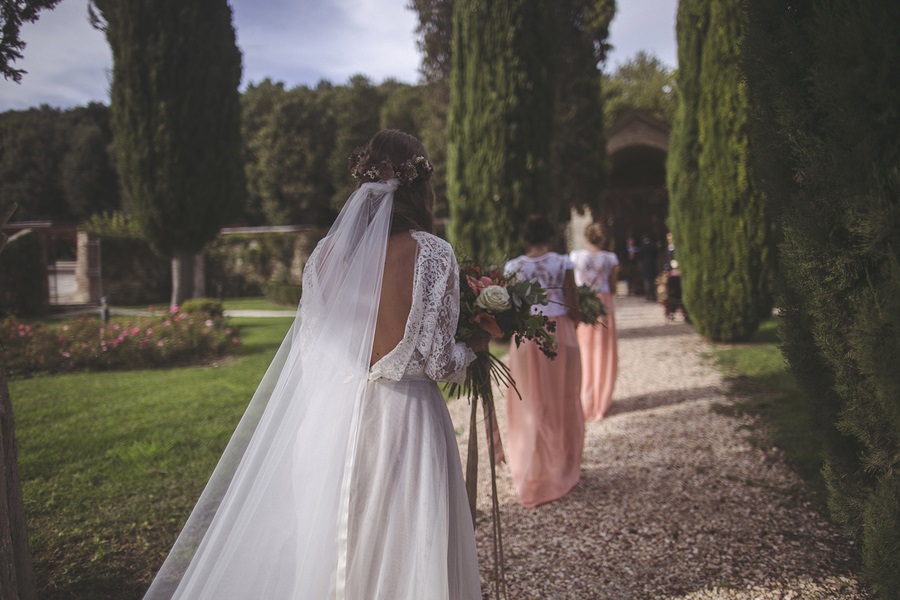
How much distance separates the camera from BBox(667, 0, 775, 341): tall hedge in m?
9.06

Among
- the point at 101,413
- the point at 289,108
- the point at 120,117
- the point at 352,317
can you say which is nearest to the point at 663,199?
the point at 120,117

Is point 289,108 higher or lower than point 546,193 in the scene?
higher

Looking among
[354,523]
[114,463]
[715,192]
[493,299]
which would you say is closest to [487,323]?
[493,299]

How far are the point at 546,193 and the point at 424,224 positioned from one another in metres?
8.07

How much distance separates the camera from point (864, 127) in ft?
5.92

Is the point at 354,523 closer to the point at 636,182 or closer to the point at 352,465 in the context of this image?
the point at 352,465

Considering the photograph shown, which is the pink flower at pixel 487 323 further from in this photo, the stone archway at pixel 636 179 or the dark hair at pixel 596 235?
the stone archway at pixel 636 179

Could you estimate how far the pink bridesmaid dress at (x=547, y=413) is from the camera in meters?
4.24

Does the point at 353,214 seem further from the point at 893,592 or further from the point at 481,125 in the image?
the point at 481,125

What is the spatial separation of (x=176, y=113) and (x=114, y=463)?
28.6 ft

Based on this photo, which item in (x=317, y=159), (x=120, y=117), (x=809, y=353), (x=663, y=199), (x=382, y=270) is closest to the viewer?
(x=382, y=270)

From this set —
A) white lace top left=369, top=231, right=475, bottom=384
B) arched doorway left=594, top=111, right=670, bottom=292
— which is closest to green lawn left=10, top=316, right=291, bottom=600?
white lace top left=369, top=231, right=475, bottom=384

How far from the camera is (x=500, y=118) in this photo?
31.7 feet

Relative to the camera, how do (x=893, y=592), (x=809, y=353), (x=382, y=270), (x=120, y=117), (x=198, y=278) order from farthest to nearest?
(x=198, y=278) → (x=120, y=117) → (x=809, y=353) → (x=382, y=270) → (x=893, y=592)
